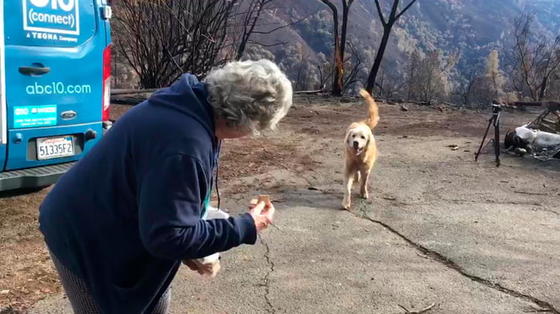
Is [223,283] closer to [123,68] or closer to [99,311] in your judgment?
[99,311]

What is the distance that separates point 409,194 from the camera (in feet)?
20.4

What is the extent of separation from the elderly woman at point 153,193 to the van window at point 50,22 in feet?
9.14

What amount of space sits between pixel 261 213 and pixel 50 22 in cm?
328

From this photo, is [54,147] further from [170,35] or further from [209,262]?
[170,35]

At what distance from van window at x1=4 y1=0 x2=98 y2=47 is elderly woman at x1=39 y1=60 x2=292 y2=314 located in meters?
2.79

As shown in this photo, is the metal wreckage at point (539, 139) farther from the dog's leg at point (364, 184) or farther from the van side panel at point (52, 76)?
the van side panel at point (52, 76)

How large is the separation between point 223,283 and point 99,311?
1855mm

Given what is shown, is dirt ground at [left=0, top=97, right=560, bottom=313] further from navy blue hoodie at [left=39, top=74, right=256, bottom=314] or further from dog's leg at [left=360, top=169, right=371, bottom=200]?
navy blue hoodie at [left=39, top=74, right=256, bottom=314]

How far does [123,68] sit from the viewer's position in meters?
15.6

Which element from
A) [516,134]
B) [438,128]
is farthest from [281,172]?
[438,128]

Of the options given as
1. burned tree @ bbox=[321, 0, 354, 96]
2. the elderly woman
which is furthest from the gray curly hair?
burned tree @ bbox=[321, 0, 354, 96]

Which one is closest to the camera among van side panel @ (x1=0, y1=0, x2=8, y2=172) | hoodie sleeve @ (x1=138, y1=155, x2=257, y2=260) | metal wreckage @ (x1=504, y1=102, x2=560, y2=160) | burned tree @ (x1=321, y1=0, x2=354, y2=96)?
hoodie sleeve @ (x1=138, y1=155, x2=257, y2=260)

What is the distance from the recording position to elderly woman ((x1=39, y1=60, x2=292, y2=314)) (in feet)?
5.28

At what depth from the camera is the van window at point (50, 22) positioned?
4094 mm
